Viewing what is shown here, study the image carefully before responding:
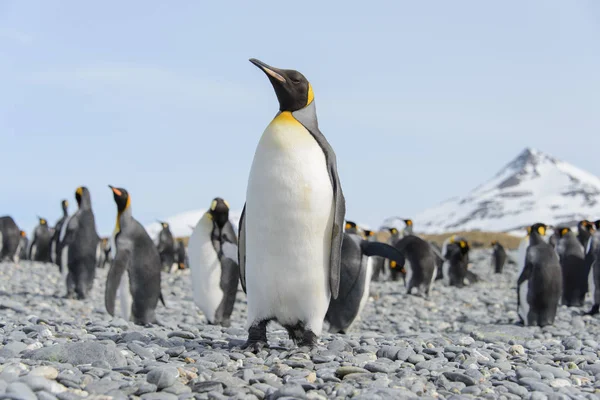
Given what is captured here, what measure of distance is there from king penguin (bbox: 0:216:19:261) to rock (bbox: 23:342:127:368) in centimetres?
1818

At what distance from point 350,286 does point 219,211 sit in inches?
76.5

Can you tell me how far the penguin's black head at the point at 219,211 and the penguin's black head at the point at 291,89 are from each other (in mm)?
4151

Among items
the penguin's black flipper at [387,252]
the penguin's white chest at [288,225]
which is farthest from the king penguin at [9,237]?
the penguin's white chest at [288,225]

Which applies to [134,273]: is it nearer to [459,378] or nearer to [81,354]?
[81,354]

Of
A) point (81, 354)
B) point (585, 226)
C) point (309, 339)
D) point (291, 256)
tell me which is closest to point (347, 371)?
point (309, 339)

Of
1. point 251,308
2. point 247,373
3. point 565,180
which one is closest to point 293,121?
point 251,308

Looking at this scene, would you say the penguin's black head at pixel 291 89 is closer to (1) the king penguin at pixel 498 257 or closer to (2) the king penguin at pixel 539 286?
(2) the king penguin at pixel 539 286

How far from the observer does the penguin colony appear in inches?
182

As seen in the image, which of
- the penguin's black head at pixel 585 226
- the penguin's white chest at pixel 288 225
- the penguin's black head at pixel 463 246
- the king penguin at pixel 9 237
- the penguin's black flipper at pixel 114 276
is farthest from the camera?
the king penguin at pixel 9 237

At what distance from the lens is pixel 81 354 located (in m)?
4.21

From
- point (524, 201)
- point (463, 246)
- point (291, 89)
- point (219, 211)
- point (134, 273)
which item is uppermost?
point (524, 201)

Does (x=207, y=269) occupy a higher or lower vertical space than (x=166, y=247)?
lower

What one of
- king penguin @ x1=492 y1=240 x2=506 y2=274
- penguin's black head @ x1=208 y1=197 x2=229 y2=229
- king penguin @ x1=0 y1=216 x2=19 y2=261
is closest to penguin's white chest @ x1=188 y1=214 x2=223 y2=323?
penguin's black head @ x1=208 y1=197 x2=229 y2=229

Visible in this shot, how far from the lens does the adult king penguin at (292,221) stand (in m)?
4.60
